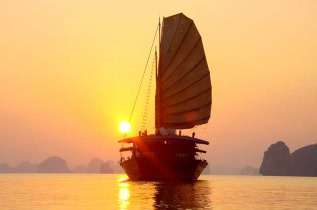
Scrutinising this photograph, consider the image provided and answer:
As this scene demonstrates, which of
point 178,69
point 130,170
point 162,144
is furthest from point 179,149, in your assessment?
point 178,69

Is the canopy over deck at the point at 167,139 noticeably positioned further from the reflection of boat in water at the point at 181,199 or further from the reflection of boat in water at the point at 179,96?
the reflection of boat in water at the point at 181,199

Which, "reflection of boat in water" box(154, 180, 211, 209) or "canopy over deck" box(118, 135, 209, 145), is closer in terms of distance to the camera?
"reflection of boat in water" box(154, 180, 211, 209)

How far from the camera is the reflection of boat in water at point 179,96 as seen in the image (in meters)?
58.5

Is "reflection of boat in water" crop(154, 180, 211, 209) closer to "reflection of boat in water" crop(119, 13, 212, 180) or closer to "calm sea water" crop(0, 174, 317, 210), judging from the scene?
"calm sea water" crop(0, 174, 317, 210)

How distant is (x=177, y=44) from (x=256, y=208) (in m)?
41.2

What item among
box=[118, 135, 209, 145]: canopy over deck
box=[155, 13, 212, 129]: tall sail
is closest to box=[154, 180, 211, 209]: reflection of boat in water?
box=[118, 135, 209, 145]: canopy over deck

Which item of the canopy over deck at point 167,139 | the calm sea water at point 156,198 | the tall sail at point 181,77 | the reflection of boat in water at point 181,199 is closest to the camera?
the reflection of boat in water at point 181,199

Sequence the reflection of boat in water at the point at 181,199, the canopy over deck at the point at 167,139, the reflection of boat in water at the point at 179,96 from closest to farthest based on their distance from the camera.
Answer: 1. the reflection of boat in water at the point at 181,199
2. the canopy over deck at the point at 167,139
3. the reflection of boat in water at the point at 179,96

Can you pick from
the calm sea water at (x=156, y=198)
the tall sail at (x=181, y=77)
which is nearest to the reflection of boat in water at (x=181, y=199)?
the calm sea water at (x=156, y=198)

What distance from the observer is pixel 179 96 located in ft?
211

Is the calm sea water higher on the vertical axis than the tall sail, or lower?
lower

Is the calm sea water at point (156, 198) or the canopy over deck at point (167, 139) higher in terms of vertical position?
the canopy over deck at point (167, 139)

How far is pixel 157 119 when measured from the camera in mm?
64812

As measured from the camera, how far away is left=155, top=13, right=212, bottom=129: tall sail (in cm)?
6444
